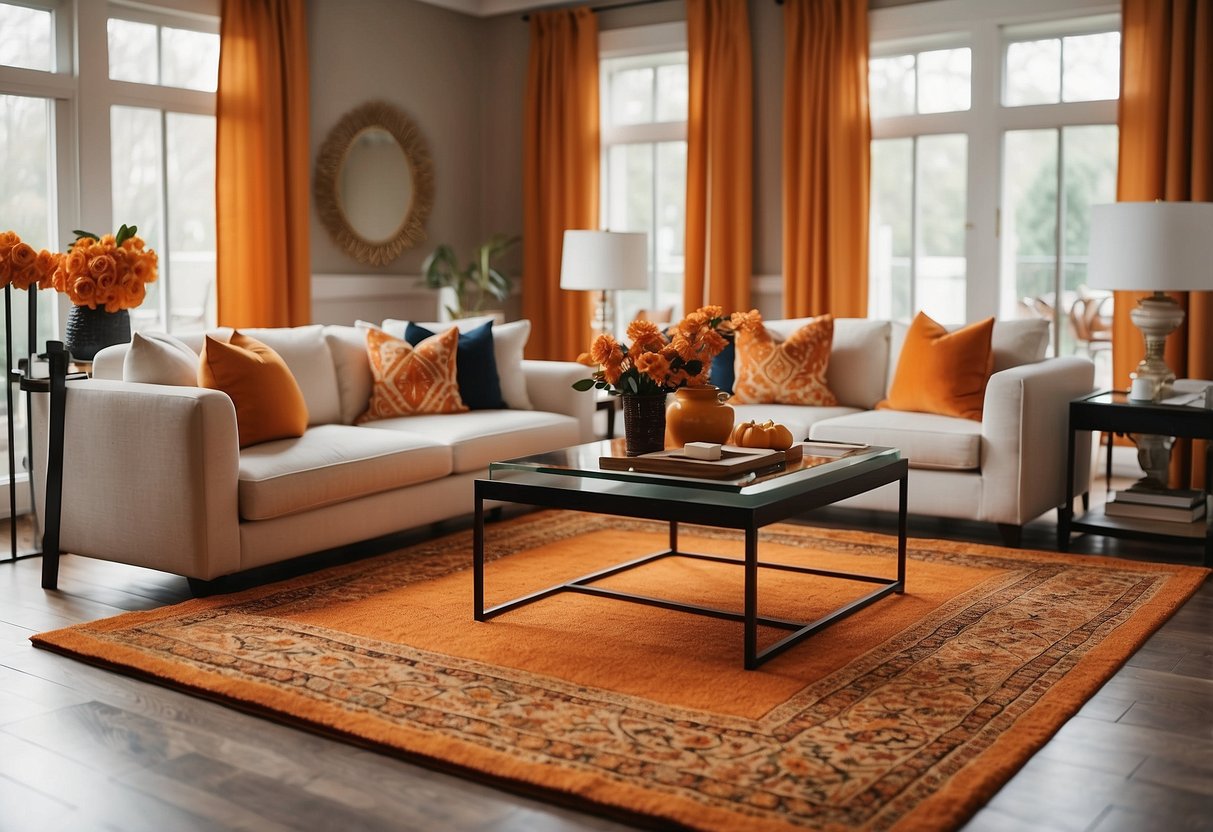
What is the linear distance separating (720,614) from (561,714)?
869 mm

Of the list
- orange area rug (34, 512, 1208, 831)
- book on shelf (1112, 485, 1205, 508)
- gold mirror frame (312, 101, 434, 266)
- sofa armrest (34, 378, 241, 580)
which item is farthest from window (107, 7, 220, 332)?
book on shelf (1112, 485, 1205, 508)

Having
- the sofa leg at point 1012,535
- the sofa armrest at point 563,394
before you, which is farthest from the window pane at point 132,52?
the sofa leg at point 1012,535

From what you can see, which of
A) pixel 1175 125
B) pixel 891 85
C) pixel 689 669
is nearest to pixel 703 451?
pixel 689 669

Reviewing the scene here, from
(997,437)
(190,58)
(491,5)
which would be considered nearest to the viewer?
(997,437)

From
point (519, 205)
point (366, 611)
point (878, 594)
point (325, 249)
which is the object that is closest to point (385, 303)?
point (325, 249)

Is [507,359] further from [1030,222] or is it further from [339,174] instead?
[1030,222]

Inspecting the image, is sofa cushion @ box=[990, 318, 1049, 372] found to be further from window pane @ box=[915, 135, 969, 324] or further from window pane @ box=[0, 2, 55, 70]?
window pane @ box=[0, 2, 55, 70]

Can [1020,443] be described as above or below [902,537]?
above

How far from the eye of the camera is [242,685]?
3014mm

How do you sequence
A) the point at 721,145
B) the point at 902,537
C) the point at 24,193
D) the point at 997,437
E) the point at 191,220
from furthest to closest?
the point at 721,145
the point at 191,220
the point at 24,193
the point at 997,437
the point at 902,537

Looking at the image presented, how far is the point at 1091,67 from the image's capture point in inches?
233

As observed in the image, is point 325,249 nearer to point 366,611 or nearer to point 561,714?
point 366,611

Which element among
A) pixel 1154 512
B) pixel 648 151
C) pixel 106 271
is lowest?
pixel 1154 512

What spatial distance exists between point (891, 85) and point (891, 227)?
0.72 metres
